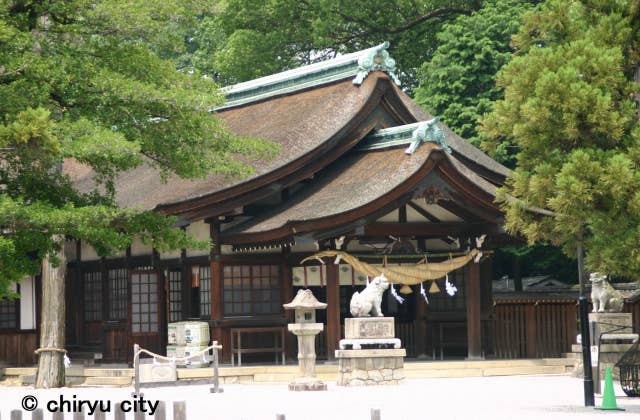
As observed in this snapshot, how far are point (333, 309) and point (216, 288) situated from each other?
9.52 feet

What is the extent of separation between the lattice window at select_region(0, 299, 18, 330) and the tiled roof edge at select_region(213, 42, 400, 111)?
335 inches

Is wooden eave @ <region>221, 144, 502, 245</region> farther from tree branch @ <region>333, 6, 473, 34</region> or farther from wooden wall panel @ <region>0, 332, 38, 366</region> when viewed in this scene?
tree branch @ <region>333, 6, 473, 34</region>

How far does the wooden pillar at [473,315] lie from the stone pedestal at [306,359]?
20.5 feet

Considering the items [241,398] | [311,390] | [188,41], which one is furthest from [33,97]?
[188,41]

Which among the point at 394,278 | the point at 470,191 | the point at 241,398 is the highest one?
the point at 470,191

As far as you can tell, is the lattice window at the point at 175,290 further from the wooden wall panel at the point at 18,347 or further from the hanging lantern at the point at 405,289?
the hanging lantern at the point at 405,289

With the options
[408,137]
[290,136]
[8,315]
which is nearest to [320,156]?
[290,136]

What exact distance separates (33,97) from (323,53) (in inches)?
1320

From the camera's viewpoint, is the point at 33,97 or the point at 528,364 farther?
the point at 528,364

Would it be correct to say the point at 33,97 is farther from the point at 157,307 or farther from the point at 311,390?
the point at 157,307

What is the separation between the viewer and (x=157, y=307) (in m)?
35.5

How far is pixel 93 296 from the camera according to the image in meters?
38.7

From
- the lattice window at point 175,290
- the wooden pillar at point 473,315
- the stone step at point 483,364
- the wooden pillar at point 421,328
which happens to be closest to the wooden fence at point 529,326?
the stone step at point 483,364

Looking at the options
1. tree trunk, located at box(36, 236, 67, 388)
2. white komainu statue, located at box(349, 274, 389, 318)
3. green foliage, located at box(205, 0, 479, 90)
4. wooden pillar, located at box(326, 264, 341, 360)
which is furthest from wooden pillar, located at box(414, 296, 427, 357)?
green foliage, located at box(205, 0, 479, 90)
